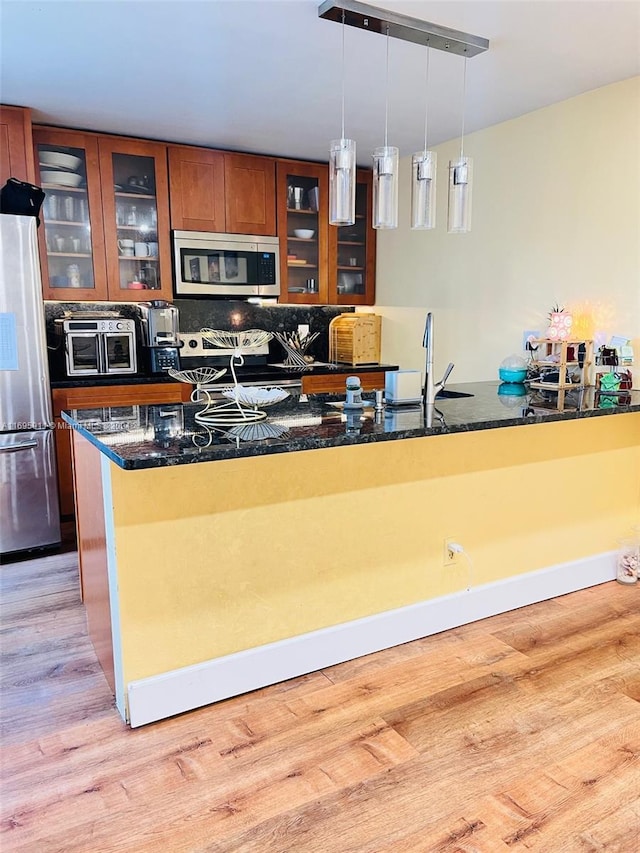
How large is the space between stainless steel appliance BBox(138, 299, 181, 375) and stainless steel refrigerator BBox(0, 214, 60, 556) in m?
0.81

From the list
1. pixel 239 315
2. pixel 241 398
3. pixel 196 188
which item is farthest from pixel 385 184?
pixel 239 315

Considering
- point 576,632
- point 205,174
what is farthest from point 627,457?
point 205,174

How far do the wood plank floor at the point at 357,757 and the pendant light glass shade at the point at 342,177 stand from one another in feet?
5.39

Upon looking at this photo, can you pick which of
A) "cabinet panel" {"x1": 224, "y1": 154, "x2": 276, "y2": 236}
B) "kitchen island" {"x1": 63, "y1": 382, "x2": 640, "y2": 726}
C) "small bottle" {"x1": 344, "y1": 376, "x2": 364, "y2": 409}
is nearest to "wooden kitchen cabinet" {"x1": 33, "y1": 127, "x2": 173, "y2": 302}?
"cabinet panel" {"x1": 224, "y1": 154, "x2": 276, "y2": 236}

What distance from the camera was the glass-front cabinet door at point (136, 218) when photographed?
3.86 meters

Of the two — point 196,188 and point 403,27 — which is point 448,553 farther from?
point 196,188

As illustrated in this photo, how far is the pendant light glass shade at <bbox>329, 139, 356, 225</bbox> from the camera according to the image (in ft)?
6.56

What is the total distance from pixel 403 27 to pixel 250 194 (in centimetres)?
206

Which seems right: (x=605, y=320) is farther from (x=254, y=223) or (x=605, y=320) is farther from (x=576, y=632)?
(x=254, y=223)

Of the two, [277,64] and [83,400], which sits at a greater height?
[277,64]

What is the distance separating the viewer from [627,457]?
302cm

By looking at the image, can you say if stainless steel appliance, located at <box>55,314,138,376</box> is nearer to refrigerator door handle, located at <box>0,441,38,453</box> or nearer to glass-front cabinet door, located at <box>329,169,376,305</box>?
refrigerator door handle, located at <box>0,441,38,453</box>

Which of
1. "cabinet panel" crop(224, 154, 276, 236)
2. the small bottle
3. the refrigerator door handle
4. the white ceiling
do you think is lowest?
the refrigerator door handle

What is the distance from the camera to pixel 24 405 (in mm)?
3311
